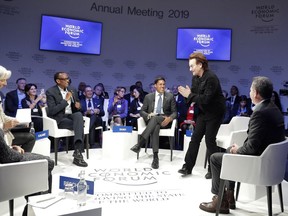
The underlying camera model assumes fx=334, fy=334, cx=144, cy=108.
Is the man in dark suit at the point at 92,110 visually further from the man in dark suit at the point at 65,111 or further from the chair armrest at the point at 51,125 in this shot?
the chair armrest at the point at 51,125

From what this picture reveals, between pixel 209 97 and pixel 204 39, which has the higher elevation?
pixel 204 39

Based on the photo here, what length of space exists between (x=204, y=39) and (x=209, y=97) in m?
4.71

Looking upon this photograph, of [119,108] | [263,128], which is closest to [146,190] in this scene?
[263,128]

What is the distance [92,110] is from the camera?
7.01 m

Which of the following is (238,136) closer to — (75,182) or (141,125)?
(141,125)

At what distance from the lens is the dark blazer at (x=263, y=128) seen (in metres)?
2.84

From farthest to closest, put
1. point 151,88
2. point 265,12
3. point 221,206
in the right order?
point 265,12, point 151,88, point 221,206

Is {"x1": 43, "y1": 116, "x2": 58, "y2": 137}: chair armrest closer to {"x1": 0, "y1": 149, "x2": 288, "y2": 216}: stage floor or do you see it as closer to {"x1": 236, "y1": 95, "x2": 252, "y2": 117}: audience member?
{"x1": 0, "y1": 149, "x2": 288, "y2": 216}: stage floor

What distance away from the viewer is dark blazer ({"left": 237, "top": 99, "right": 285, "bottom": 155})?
2842mm

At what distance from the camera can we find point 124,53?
8.40m

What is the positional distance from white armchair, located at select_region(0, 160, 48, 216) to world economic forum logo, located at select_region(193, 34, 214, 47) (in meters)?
6.59

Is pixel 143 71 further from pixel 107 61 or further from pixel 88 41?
pixel 88 41

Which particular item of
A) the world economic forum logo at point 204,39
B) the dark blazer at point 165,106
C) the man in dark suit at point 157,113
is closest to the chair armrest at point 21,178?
the man in dark suit at point 157,113

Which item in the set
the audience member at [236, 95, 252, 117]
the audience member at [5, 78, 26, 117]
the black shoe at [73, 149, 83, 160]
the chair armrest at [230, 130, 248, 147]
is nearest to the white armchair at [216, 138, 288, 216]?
the chair armrest at [230, 130, 248, 147]
